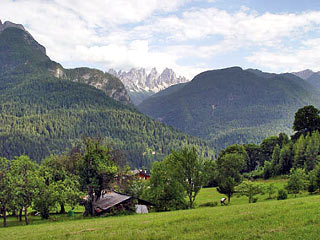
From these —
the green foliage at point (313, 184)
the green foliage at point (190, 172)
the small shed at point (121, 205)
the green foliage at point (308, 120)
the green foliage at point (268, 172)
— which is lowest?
the green foliage at point (268, 172)

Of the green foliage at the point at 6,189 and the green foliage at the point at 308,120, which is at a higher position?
the green foliage at the point at 308,120

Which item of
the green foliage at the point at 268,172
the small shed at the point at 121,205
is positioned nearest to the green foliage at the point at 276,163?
the green foliage at the point at 268,172

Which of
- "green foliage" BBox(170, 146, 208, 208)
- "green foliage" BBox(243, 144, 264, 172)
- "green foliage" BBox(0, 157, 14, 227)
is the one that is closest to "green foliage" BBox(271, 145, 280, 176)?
"green foliage" BBox(243, 144, 264, 172)

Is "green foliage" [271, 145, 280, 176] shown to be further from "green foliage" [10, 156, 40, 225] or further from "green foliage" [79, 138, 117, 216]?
"green foliage" [10, 156, 40, 225]

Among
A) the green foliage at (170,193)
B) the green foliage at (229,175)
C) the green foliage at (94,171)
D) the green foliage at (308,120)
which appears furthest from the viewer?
the green foliage at (308,120)

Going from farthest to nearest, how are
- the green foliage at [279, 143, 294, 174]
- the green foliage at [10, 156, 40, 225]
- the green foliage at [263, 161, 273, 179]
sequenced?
1. the green foliage at [263, 161, 273, 179]
2. the green foliage at [279, 143, 294, 174]
3. the green foliage at [10, 156, 40, 225]

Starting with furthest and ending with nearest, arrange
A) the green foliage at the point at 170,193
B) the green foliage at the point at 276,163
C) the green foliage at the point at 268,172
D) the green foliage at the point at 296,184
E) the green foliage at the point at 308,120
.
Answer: the green foliage at the point at 308,120 < the green foliage at the point at 268,172 < the green foliage at the point at 276,163 < the green foliage at the point at 296,184 < the green foliage at the point at 170,193

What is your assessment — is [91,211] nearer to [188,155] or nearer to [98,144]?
[98,144]

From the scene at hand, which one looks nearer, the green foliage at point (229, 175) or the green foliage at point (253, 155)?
the green foliage at point (229, 175)

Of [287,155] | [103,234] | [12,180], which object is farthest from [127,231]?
[287,155]

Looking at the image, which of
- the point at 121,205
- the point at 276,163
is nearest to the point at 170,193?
the point at 121,205

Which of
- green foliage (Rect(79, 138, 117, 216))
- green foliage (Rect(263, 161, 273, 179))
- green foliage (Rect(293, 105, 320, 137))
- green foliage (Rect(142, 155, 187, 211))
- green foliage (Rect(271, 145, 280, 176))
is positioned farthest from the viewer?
green foliage (Rect(293, 105, 320, 137))

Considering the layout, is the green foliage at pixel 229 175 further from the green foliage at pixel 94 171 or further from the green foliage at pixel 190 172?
the green foliage at pixel 94 171

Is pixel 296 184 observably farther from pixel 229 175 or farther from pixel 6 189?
pixel 6 189
